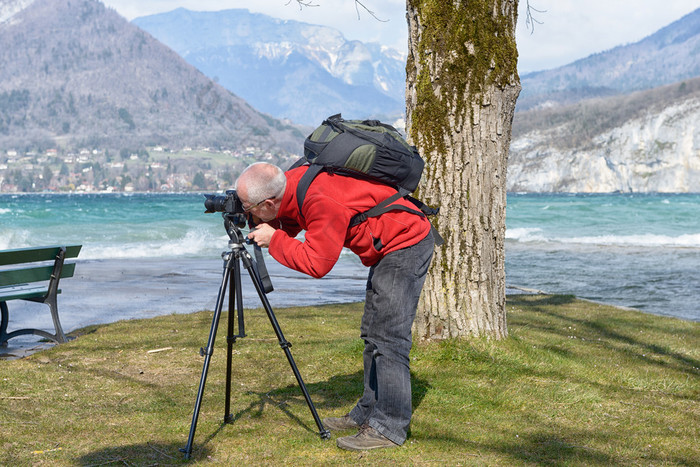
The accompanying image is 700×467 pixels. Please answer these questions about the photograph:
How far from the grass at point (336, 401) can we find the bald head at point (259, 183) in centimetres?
152

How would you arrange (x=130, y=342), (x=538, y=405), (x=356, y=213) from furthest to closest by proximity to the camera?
1. (x=130, y=342)
2. (x=538, y=405)
3. (x=356, y=213)

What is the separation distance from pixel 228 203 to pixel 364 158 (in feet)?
2.54

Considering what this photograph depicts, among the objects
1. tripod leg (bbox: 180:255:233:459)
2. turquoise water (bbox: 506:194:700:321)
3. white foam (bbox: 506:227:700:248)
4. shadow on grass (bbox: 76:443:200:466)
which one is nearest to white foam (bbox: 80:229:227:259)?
turquoise water (bbox: 506:194:700:321)

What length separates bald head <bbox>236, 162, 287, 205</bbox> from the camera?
357 centimetres

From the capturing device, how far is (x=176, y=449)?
4.04 metres

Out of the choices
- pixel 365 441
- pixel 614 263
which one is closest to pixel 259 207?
pixel 365 441

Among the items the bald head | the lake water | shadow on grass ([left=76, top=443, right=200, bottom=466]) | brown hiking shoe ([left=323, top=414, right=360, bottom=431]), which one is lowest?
the lake water

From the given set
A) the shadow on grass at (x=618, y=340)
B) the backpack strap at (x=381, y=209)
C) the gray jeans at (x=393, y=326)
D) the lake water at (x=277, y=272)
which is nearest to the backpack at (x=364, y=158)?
the backpack strap at (x=381, y=209)

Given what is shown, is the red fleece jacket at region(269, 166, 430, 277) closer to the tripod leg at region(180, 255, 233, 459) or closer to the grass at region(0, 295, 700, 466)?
the tripod leg at region(180, 255, 233, 459)

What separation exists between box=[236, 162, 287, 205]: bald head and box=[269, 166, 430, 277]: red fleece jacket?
129 millimetres

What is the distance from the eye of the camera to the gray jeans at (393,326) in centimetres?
384

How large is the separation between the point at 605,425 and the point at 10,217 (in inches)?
1832

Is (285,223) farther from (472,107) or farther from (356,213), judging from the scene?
(472,107)

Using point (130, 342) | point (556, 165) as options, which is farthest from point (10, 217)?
point (556, 165)
